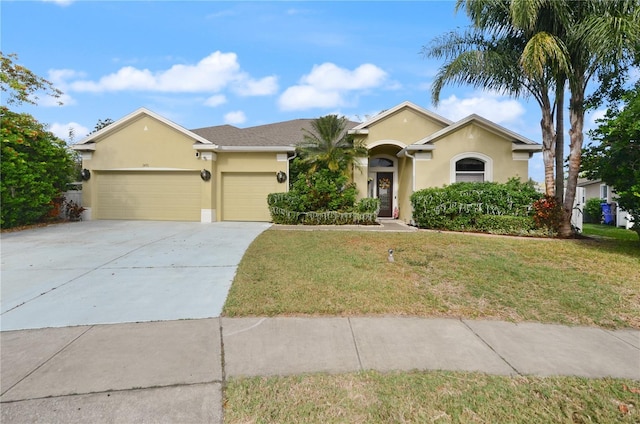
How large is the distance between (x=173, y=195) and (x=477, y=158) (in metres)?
13.3

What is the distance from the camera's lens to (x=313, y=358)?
3.01 m

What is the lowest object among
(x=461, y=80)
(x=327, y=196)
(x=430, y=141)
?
(x=327, y=196)

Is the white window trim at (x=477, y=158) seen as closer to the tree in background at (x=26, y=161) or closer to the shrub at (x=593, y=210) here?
the shrub at (x=593, y=210)

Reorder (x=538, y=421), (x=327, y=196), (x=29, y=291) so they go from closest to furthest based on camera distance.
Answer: (x=538, y=421)
(x=29, y=291)
(x=327, y=196)

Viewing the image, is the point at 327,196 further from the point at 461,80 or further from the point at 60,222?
the point at 60,222

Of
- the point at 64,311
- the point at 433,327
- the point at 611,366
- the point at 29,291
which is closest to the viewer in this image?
the point at 611,366

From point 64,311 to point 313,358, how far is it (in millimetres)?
3543

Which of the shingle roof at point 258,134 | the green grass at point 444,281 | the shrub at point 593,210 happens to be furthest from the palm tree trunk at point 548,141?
the shrub at point 593,210

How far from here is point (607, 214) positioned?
18750mm

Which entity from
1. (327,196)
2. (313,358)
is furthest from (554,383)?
(327,196)

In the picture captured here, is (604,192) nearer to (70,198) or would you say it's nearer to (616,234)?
(616,234)

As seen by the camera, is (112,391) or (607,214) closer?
(112,391)

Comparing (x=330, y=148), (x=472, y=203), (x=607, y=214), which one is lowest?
(x=607, y=214)

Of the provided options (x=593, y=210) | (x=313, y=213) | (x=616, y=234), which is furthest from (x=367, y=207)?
(x=593, y=210)
